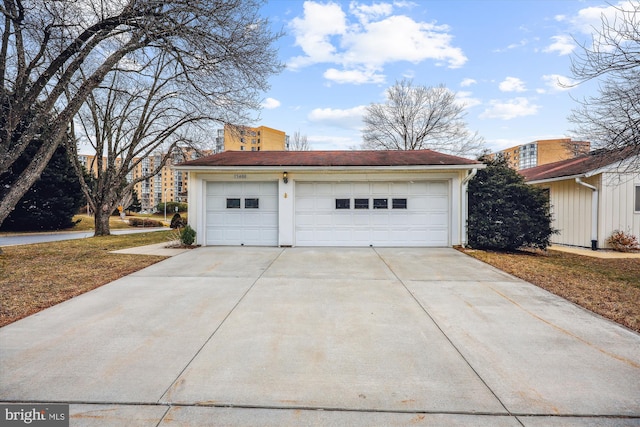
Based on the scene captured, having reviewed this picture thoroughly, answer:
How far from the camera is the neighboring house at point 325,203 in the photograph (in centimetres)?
1032

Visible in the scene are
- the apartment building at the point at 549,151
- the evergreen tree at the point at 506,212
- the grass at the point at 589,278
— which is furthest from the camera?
the evergreen tree at the point at 506,212

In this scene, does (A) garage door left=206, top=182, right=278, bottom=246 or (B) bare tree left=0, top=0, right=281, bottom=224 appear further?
(A) garage door left=206, top=182, right=278, bottom=246

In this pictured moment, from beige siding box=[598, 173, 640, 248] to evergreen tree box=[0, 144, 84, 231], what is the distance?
2567 centimetres

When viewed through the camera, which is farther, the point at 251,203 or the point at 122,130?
the point at 122,130

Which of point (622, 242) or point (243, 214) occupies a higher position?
point (243, 214)

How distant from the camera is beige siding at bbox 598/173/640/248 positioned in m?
10.5

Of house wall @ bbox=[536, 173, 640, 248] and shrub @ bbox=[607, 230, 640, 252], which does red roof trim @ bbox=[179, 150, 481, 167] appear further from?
shrub @ bbox=[607, 230, 640, 252]

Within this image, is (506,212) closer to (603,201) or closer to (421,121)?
(603,201)

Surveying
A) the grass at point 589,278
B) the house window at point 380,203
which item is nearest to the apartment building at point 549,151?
the grass at point 589,278

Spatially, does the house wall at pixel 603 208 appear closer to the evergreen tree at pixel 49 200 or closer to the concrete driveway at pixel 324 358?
the concrete driveway at pixel 324 358

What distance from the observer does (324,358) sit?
122 inches

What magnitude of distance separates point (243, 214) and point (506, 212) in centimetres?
826

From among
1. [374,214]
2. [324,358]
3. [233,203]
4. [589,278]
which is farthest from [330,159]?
[324,358]
